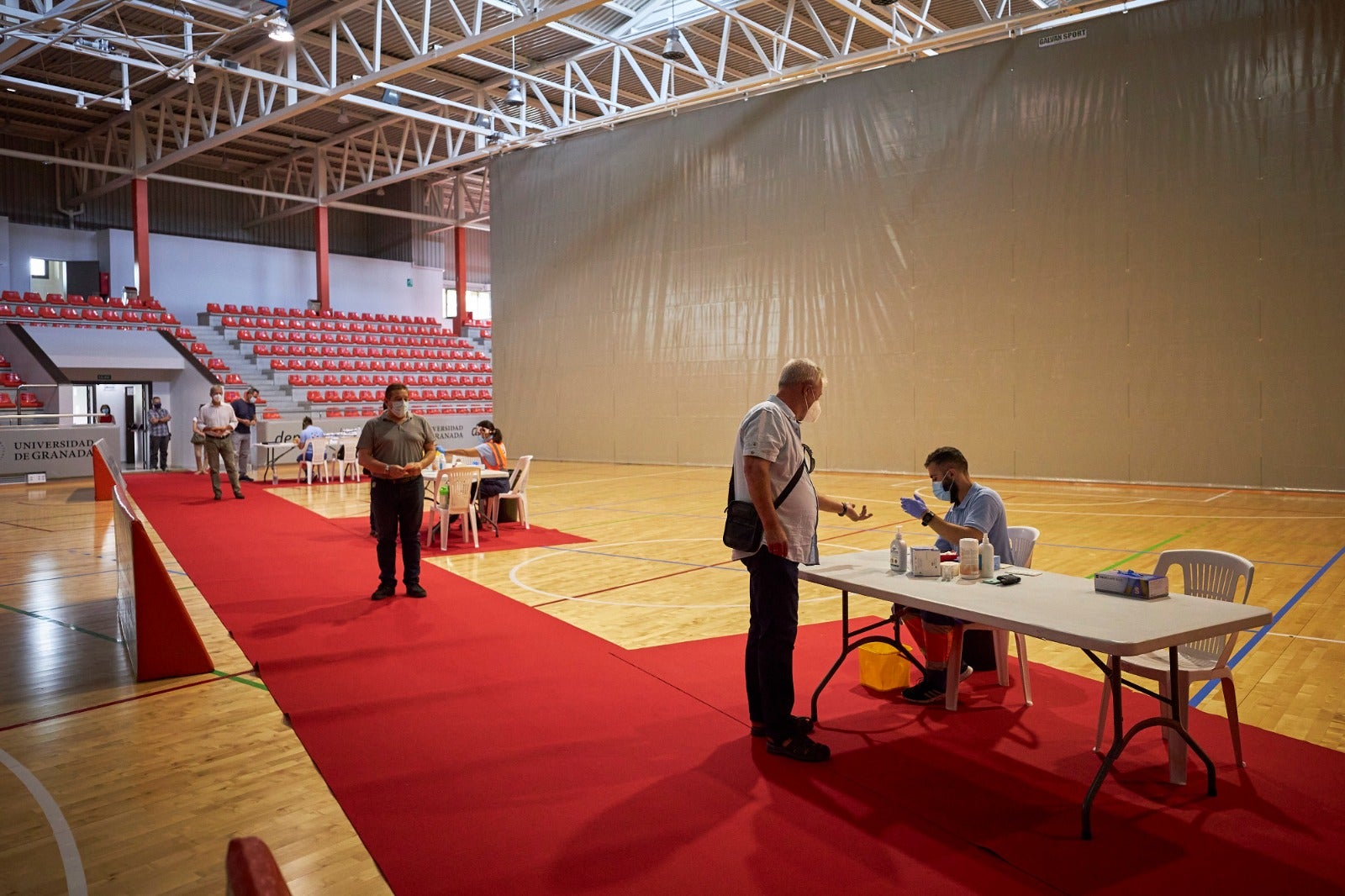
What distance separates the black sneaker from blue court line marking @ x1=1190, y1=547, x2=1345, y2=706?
1.12m

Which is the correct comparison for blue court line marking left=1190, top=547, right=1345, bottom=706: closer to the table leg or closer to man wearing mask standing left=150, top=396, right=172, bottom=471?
the table leg

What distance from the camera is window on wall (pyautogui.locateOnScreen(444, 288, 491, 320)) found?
114ft

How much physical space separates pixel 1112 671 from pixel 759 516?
53.3 inches

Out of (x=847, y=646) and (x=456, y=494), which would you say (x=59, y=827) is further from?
(x=456, y=494)

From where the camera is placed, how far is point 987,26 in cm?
1398

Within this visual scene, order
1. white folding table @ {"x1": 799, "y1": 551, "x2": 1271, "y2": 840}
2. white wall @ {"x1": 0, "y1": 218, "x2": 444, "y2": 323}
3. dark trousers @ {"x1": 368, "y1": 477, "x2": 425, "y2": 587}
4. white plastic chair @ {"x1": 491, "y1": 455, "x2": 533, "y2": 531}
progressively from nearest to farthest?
white folding table @ {"x1": 799, "y1": 551, "x2": 1271, "y2": 840}
dark trousers @ {"x1": 368, "y1": 477, "x2": 425, "y2": 587}
white plastic chair @ {"x1": 491, "y1": 455, "x2": 533, "y2": 531}
white wall @ {"x1": 0, "y1": 218, "x2": 444, "y2": 323}

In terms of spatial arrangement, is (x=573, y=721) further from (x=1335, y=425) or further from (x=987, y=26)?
(x=987, y=26)

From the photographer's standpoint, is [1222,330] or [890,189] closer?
[1222,330]

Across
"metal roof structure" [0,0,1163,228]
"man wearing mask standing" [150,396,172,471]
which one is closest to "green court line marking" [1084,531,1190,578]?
"metal roof structure" [0,0,1163,228]

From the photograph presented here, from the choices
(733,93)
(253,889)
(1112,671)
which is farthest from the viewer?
(733,93)

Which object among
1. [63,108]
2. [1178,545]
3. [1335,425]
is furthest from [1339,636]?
[63,108]

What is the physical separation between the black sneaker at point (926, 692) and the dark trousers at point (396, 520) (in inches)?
150

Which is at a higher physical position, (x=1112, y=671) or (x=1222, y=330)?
(x=1222, y=330)

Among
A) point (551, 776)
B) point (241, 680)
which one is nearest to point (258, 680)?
point (241, 680)
